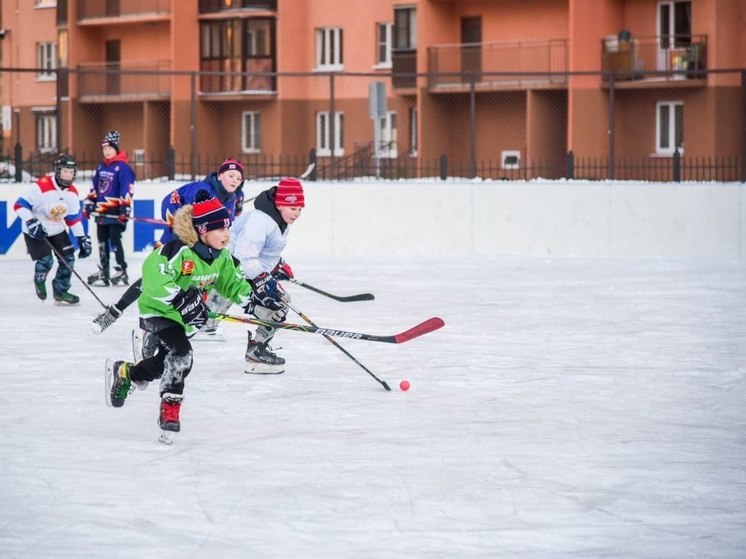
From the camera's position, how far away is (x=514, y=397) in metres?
7.73

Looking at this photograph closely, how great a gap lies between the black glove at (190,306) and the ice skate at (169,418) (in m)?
0.34

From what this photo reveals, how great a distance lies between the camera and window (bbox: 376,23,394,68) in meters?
33.7

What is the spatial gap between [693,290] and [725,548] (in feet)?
30.6

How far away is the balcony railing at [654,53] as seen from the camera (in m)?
26.8

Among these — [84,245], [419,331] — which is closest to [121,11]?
[84,245]

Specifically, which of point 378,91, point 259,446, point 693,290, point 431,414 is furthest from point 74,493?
point 378,91

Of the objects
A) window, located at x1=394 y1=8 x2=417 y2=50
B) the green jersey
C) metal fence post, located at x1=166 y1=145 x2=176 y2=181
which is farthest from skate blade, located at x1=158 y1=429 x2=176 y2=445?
window, located at x1=394 y1=8 x2=417 y2=50

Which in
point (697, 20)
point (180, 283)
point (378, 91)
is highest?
point (697, 20)

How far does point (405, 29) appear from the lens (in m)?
32.7

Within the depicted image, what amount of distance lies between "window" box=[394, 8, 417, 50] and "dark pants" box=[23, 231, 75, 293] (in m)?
20.9

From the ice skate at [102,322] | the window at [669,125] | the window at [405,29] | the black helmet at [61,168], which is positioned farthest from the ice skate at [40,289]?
the window at [405,29]

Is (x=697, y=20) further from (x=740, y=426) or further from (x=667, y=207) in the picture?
(x=740, y=426)

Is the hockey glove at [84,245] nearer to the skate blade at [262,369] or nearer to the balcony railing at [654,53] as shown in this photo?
the skate blade at [262,369]

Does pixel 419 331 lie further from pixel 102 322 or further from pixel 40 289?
pixel 40 289
